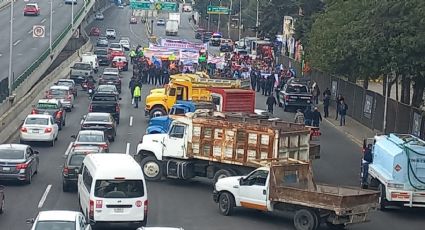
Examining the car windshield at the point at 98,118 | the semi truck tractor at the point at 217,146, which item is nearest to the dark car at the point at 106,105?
the car windshield at the point at 98,118

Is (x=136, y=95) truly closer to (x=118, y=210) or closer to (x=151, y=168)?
(x=151, y=168)

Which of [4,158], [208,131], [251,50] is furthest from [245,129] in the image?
[251,50]

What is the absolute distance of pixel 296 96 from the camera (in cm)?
6072

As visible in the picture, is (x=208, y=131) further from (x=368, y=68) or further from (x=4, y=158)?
(x=368, y=68)

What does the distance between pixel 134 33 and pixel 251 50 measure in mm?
35237

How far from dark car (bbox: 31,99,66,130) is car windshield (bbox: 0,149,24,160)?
49.5ft

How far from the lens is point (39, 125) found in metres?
43.0

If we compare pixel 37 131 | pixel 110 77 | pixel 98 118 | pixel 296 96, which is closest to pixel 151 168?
pixel 37 131

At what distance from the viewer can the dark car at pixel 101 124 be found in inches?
1714

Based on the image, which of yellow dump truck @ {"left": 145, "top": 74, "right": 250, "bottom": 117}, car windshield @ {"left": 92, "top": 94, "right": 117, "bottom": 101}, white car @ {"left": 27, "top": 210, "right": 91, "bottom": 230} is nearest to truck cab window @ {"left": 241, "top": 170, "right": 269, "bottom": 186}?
white car @ {"left": 27, "top": 210, "right": 91, "bottom": 230}

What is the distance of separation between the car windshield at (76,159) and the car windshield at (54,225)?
10563 millimetres

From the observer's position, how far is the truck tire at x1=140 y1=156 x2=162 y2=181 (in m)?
34.7

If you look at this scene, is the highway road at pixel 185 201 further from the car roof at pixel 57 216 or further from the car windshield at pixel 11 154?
the car roof at pixel 57 216

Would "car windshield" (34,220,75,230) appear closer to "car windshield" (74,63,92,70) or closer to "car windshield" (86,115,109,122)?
"car windshield" (86,115,109,122)
